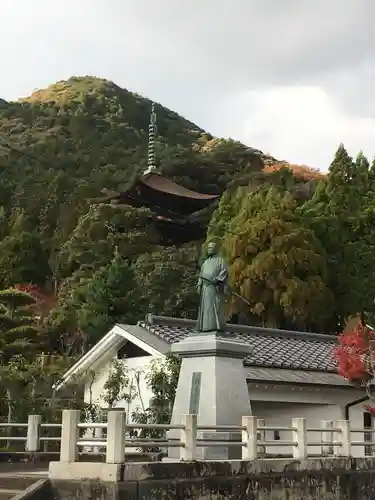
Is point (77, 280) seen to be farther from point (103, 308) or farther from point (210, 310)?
point (210, 310)

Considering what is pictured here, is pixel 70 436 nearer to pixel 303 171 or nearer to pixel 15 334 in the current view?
pixel 15 334

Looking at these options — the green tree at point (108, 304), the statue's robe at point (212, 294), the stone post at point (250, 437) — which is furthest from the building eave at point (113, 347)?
the stone post at point (250, 437)

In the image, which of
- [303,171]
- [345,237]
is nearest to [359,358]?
[345,237]

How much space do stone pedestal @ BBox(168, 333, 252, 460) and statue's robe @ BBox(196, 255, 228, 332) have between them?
10.3 inches

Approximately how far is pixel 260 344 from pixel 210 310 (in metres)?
9.44

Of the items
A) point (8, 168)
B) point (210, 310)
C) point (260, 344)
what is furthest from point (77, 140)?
point (210, 310)

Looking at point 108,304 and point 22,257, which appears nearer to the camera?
point 108,304

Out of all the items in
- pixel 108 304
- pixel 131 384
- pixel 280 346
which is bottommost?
pixel 131 384

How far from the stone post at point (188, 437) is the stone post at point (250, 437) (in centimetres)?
117

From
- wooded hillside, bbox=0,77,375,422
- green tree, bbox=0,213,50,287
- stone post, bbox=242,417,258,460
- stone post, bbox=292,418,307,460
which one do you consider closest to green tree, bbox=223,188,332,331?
wooded hillside, bbox=0,77,375,422

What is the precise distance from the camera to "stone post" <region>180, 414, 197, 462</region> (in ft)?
34.9

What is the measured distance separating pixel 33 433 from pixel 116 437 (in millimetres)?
5193

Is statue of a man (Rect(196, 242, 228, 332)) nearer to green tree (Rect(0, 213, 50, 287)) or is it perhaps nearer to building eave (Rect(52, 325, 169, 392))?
building eave (Rect(52, 325, 169, 392))

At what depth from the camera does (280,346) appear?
76.6 feet
